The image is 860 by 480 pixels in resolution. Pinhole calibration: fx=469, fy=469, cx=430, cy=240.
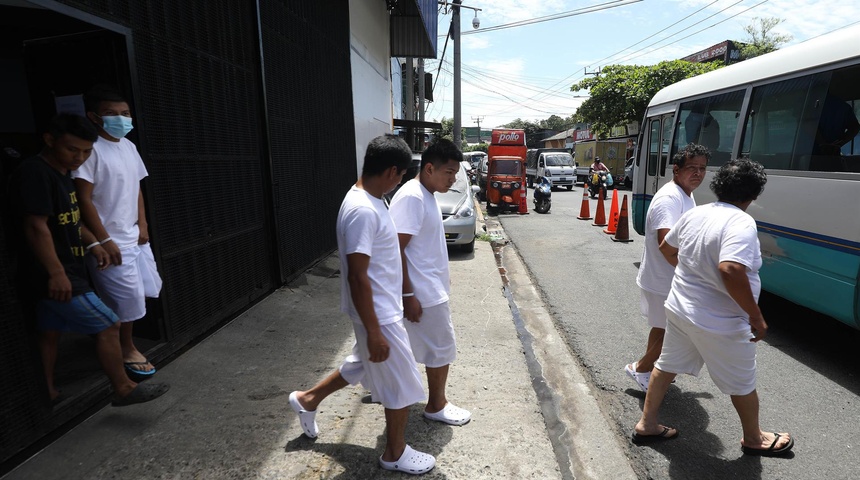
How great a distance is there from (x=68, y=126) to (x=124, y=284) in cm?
96

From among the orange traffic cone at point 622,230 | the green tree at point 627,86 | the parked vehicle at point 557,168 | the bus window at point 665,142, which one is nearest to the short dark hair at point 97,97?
the bus window at point 665,142

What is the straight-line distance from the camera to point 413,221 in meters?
2.53

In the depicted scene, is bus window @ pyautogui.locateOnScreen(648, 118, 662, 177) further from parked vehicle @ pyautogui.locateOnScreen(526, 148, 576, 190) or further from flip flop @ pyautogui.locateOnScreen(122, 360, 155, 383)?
parked vehicle @ pyautogui.locateOnScreen(526, 148, 576, 190)

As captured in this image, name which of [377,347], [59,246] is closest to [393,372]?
[377,347]

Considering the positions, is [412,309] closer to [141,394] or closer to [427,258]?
[427,258]

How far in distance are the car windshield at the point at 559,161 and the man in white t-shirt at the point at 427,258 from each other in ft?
69.6

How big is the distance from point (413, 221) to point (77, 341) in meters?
3.24

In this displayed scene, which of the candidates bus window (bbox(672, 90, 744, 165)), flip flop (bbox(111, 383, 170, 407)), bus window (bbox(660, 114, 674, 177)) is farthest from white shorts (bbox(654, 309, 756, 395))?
bus window (bbox(660, 114, 674, 177))

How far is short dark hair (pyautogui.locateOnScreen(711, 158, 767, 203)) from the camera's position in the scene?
98.5 inches

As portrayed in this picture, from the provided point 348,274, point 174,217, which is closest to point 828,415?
point 348,274

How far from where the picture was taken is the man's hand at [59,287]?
7.88 ft

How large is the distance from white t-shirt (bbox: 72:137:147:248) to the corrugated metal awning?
28.6 ft

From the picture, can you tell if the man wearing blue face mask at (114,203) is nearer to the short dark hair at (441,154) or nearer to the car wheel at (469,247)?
the short dark hair at (441,154)

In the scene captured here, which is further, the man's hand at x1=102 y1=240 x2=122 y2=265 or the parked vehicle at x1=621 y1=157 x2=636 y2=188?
the parked vehicle at x1=621 y1=157 x2=636 y2=188
